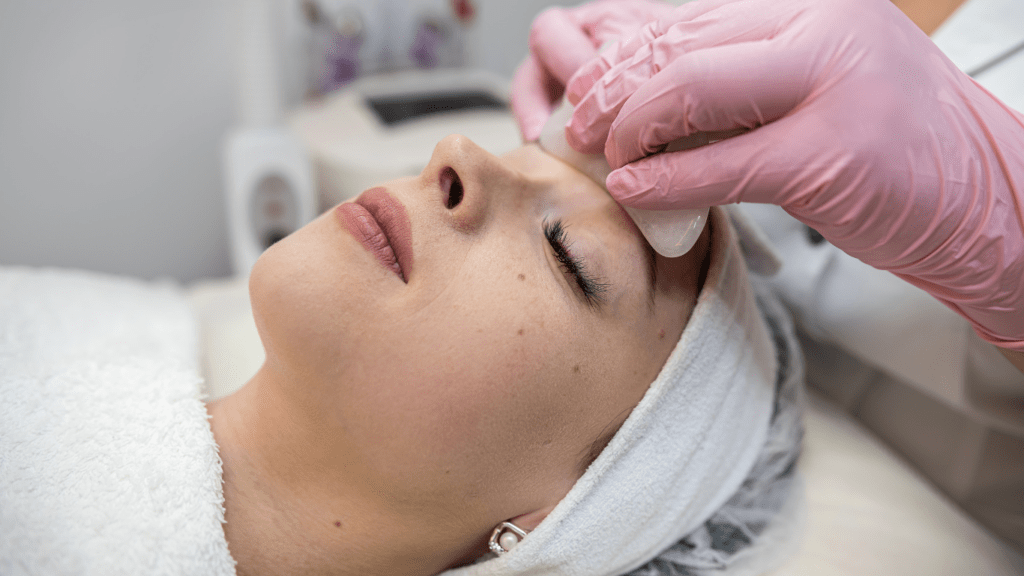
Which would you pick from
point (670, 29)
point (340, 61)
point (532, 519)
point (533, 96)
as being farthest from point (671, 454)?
point (340, 61)

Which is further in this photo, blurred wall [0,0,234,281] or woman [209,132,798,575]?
blurred wall [0,0,234,281]

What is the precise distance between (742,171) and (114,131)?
1787mm

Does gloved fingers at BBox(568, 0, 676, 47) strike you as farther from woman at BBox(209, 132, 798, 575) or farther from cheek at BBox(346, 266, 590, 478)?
cheek at BBox(346, 266, 590, 478)

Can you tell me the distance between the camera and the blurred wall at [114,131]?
5.17 ft

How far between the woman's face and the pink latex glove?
0.30 metres

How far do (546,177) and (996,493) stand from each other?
1.11 metres

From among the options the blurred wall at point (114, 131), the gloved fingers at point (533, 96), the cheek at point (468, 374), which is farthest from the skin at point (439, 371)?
the blurred wall at point (114, 131)

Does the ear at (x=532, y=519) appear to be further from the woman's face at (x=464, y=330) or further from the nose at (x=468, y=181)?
the nose at (x=468, y=181)

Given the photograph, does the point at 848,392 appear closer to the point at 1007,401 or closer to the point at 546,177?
the point at 1007,401

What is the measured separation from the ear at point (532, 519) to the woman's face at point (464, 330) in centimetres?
1

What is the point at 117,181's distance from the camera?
1774mm

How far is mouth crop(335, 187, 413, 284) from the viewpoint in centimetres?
73

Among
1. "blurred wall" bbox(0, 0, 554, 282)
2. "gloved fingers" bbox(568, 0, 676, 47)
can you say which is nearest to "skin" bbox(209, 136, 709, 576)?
"gloved fingers" bbox(568, 0, 676, 47)

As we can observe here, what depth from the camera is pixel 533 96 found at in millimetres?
1124
